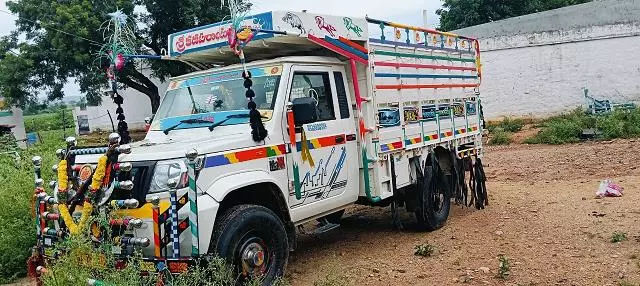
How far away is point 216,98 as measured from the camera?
554cm

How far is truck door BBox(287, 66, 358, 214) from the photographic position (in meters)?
5.29

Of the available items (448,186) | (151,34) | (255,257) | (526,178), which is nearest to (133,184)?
(255,257)

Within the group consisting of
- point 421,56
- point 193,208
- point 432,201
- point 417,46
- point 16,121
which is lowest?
point 432,201

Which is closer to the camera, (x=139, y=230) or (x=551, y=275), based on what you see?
(x=139, y=230)

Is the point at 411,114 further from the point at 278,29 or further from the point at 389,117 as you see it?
the point at 278,29

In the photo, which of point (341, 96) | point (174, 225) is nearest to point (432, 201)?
point (341, 96)

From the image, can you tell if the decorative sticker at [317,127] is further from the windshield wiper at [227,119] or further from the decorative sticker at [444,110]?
the decorative sticker at [444,110]

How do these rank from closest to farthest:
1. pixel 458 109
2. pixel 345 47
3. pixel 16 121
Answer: pixel 345 47
pixel 458 109
pixel 16 121

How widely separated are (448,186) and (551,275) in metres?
2.84

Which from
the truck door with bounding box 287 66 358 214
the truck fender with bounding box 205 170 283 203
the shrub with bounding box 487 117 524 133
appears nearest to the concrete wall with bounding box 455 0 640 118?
the shrub with bounding box 487 117 524 133

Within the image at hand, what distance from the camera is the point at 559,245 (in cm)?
614

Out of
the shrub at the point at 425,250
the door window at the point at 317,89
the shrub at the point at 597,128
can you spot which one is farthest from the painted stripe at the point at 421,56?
the shrub at the point at 597,128

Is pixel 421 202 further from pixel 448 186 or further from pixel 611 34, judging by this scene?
pixel 611 34

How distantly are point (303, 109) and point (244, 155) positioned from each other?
0.70m
